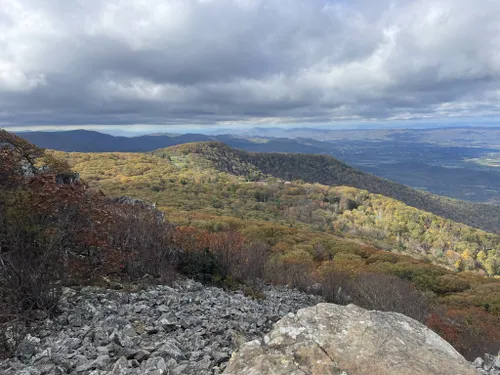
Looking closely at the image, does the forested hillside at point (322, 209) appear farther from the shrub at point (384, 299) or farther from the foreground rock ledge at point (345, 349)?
the foreground rock ledge at point (345, 349)

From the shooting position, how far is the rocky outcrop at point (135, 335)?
604 cm

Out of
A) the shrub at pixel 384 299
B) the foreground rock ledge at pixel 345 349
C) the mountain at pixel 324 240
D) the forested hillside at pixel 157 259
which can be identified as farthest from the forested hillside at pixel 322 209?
the foreground rock ledge at pixel 345 349

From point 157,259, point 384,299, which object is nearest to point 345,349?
point 157,259

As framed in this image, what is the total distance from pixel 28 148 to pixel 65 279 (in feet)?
42.8

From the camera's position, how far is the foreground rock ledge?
5.07 m

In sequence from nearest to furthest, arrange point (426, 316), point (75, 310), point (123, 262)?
point (75, 310)
point (123, 262)
point (426, 316)

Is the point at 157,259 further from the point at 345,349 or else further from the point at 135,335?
the point at 345,349

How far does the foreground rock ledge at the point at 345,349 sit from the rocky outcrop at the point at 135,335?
42.6 inches

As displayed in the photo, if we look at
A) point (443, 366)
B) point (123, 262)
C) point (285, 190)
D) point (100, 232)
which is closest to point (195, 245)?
point (123, 262)

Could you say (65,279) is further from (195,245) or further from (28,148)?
(28,148)

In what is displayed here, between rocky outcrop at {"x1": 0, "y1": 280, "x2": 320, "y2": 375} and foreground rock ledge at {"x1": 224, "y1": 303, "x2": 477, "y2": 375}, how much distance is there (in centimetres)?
108

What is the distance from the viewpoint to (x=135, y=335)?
7527 millimetres

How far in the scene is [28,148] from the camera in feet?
66.6

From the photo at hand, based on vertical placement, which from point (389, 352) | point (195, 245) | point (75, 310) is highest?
point (389, 352)
